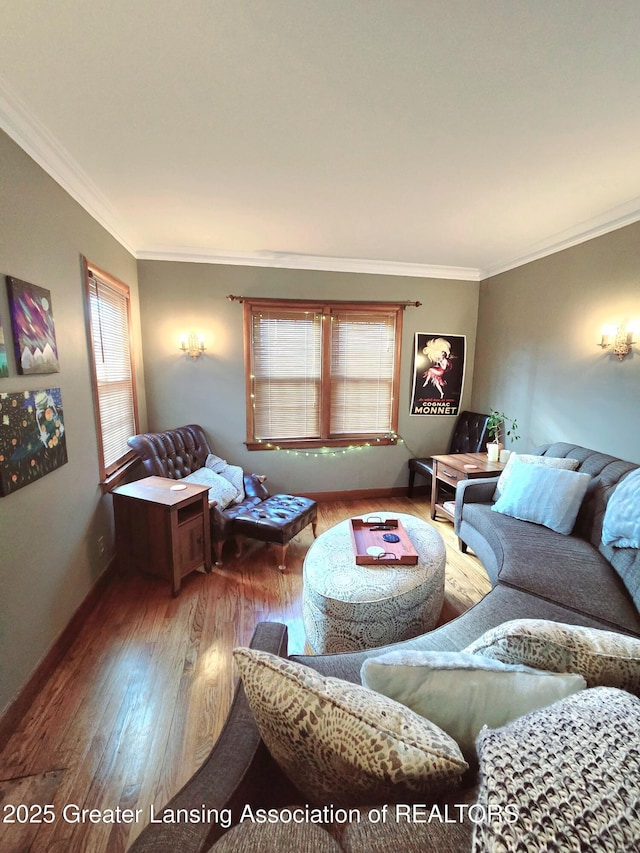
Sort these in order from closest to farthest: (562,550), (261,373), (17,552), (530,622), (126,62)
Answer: (530,622)
(126,62)
(17,552)
(562,550)
(261,373)

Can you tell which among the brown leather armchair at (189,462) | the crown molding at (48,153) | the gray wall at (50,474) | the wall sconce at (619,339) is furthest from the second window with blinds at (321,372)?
the wall sconce at (619,339)

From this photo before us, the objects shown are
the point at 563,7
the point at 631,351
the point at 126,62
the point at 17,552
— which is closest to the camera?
the point at 563,7

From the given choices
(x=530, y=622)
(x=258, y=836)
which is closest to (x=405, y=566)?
(x=530, y=622)

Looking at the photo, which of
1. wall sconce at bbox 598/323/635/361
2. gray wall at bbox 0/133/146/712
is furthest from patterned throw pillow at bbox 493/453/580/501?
gray wall at bbox 0/133/146/712

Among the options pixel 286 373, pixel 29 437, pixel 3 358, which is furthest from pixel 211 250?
pixel 29 437

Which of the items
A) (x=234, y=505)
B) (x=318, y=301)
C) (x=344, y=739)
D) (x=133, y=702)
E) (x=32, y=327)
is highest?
(x=318, y=301)

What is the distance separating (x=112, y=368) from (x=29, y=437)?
4.03ft

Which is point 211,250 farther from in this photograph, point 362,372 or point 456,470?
point 456,470

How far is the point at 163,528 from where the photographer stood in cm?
227

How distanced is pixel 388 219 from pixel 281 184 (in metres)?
0.91

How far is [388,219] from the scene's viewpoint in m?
2.62

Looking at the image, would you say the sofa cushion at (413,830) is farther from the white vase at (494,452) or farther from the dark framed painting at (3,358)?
the white vase at (494,452)

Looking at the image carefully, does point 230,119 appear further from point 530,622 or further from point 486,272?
point 486,272

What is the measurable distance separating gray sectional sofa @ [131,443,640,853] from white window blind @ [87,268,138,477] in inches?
78.5
